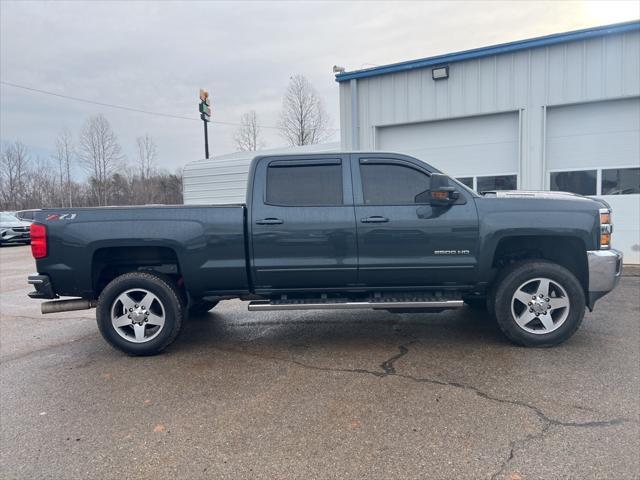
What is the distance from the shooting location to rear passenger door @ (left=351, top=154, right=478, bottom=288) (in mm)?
4648

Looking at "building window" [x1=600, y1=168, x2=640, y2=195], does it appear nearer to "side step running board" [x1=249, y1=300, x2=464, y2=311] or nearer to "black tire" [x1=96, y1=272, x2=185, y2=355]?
"side step running board" [x1=249, y1=300, x2=464, y2=311]

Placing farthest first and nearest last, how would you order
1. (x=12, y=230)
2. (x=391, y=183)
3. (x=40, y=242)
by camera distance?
(x=12, y=230) < (x=391, y=183) < (x=40, y=242)

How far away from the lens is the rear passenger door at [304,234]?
15.3 feet

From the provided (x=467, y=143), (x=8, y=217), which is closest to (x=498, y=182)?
(x=467, y=143)

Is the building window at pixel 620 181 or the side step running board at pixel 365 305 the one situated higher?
the building window at pixel 620 181

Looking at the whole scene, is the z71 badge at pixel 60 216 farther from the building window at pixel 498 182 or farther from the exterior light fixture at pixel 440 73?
the exterior light fixture at pixel 440 73

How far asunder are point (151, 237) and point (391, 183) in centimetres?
258

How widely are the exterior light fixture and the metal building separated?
0.02 m

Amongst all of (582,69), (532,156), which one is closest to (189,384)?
(532,156)

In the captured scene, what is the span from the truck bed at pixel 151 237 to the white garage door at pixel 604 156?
8154 mm

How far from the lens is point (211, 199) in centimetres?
1655

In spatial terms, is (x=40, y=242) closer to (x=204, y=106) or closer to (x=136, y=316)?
(x=136, y=316)

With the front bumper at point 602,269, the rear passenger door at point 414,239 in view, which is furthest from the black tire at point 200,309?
the front bumper at point 602,269

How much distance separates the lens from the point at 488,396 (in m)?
3.58
